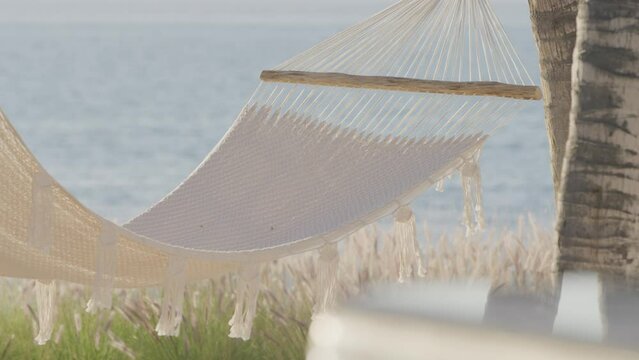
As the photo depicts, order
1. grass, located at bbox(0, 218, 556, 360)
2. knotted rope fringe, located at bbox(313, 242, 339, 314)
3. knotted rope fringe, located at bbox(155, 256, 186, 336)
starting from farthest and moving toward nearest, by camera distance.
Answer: grass, located at bbox(0, 218, 556, 360)
knotted rope fringe, located at bbox(313, 242, 339, 314)
knotted rope fringe, located at bbox(155, 256, 186, 336)

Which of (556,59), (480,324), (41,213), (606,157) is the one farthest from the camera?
(556,59)

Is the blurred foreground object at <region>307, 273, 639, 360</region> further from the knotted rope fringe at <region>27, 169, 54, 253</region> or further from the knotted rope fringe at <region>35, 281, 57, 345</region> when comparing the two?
the knotted rope fringe at <region>35, 281, 57, 345</region>

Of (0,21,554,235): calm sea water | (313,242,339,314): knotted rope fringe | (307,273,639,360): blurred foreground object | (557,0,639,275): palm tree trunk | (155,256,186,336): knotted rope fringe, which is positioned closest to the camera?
(307,273,639,360): blurred foreground object

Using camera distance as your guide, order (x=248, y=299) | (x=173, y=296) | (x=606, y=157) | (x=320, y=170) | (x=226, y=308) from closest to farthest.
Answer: (x=606, y=157) < (x=173, y=296) < (x=248, y=299) < (x=320, y=170) < (x=226, y=308)

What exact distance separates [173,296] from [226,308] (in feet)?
2.63

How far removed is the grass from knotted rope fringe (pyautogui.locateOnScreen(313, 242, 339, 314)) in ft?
1.19

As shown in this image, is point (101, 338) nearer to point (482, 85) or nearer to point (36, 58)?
point (482, 85)

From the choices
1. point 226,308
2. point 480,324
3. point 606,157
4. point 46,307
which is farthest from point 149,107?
point 480,324

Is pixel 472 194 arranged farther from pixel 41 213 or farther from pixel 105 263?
pixel 41 213

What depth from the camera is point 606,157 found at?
231cm

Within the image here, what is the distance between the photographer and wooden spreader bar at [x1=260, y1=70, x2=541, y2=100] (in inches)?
126

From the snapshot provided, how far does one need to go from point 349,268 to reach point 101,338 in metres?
0.92

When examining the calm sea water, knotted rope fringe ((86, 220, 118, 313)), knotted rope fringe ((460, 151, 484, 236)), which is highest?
the calm sea water

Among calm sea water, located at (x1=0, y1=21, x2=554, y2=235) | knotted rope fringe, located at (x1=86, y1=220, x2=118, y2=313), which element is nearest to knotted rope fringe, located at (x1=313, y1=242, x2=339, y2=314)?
knotted rope fringe, located at (x1=86, y1=220, x2=118, y2=313)
